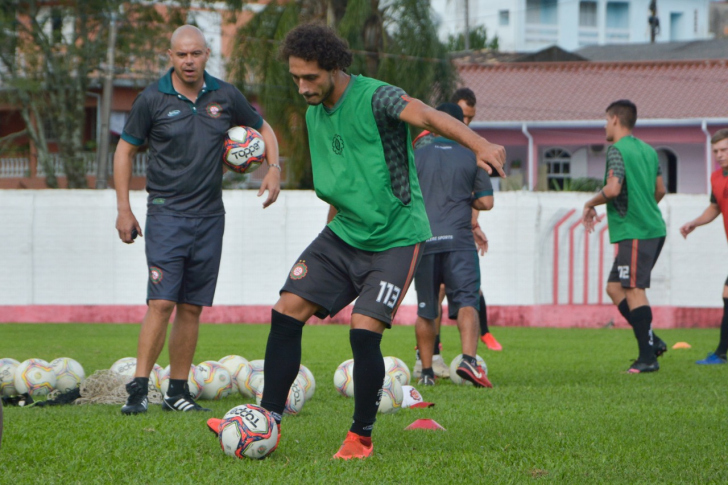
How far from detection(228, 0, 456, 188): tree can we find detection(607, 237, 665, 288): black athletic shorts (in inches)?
514

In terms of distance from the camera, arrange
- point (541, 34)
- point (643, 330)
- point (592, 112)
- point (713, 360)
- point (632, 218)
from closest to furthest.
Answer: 1. point (643, 330)
2. point (632, 218)
3. point (713, 360)
4. point (592, 112)
5. point (541, 34)

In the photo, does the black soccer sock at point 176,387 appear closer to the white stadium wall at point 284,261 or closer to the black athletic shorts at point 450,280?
the black athletic shorts at point 450,280

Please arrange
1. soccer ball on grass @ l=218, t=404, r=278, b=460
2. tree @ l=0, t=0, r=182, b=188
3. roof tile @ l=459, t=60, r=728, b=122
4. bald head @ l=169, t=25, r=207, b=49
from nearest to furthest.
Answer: soccer ball on grass @ l=218, t=404, r=278, b=460
bald head @ l=169, t=25, r=207, b=49
tree @ l=0, t=0, r=182, b=188
roof tile @ l=459, t=60, r=728, b=122

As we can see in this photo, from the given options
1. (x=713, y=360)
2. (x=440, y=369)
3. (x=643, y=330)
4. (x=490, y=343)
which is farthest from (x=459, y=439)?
(x=490, y=343)

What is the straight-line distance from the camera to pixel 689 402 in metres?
6.38

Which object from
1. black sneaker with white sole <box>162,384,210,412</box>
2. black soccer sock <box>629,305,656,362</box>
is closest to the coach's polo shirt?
black sneaker with white sole <box>162,384,210,412</box>

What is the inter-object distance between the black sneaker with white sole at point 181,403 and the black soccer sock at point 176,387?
0.07ft

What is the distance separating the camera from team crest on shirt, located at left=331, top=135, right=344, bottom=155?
462cm

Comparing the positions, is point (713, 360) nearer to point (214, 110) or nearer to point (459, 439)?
point (459, 439)

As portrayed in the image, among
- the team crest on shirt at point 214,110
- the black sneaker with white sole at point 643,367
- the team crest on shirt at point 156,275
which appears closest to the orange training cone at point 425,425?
the team crest on shirt at point 156,275

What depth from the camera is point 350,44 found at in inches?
848

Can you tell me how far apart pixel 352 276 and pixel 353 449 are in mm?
818

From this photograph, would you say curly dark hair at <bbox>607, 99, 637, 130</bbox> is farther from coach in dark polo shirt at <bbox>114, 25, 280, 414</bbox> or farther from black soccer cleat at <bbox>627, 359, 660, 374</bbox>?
coach in dark polo shirt at <bbox>114, 25, 280, 414</bbox>

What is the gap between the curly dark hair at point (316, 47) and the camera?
4441mm
